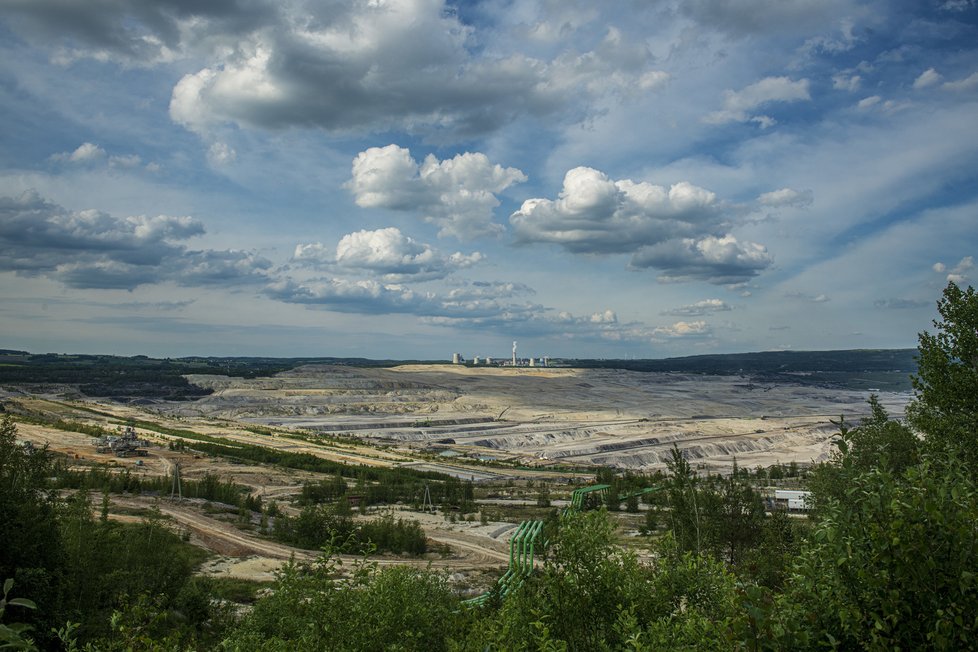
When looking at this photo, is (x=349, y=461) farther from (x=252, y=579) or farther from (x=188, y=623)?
(x=188, y=623)

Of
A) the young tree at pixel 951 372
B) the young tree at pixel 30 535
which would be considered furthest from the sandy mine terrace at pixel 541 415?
the young tree at pixel 30 535

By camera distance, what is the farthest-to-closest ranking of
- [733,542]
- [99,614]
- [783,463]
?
[783,463], [733,542], [99,614]

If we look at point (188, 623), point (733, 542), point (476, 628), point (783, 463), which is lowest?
point (783, 463)

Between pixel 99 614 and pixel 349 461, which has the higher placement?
pixel 99 614

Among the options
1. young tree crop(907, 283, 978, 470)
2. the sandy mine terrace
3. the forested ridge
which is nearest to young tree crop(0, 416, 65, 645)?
the forested ridge

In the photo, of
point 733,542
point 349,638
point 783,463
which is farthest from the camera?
point 783,463

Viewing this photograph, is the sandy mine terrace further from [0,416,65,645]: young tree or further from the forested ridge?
[0,416,65,645]: young tree

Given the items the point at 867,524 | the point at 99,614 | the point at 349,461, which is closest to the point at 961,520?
the point at 867,524
